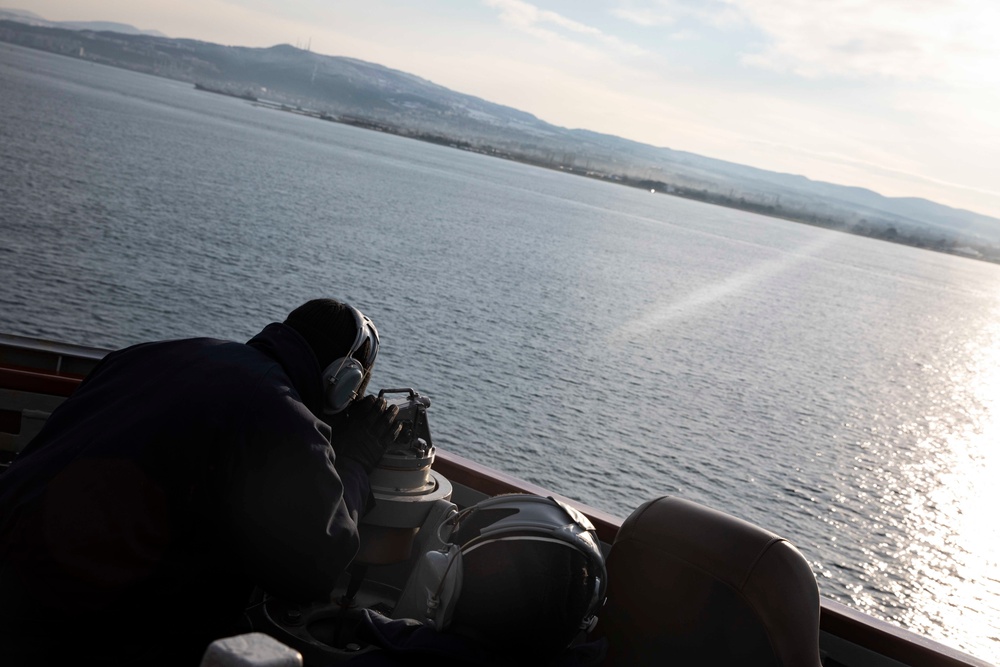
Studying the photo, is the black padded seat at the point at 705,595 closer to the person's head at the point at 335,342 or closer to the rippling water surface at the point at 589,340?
the person's head at the point at 335,342

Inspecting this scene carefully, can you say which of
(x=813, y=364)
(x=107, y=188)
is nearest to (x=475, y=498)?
(x=813, y=364)

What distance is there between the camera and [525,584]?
2.31 metres

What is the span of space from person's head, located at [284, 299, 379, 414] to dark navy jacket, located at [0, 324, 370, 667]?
206mm

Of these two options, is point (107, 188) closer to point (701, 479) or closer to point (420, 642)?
point (701, 479)

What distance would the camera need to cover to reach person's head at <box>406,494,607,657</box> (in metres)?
2.25

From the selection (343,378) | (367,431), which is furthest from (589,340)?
(343,378)

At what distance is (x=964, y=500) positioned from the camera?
2409cm

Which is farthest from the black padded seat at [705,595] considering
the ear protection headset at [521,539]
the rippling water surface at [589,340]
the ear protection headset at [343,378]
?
the rippling water surface at [589,340]

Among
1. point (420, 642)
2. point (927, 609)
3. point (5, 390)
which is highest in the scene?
point (420, 642)

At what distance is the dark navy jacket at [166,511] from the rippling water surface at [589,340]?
14.7 meters

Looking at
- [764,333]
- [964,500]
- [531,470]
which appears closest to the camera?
[531,470]

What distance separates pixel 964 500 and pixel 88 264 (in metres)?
26.0

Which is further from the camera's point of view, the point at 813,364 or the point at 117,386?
the point at 813,364

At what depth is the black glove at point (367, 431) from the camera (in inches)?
117
